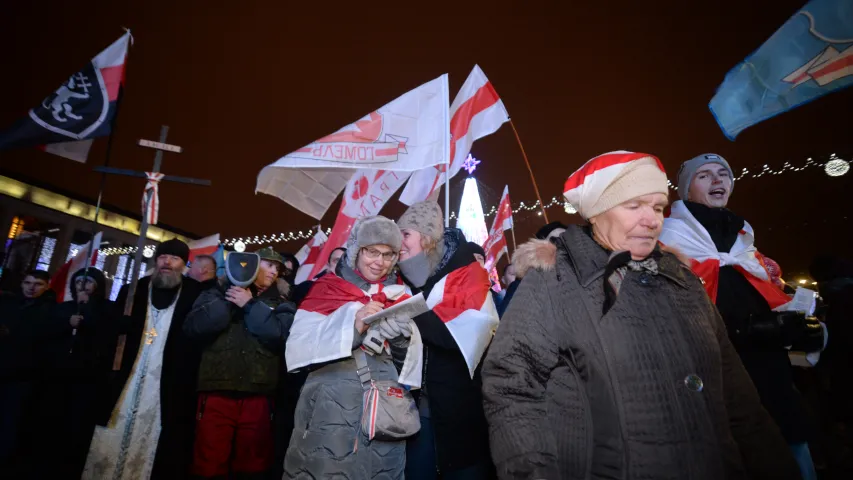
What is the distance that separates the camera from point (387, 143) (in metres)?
4.31

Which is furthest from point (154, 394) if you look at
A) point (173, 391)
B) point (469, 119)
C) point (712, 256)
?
point (712, 256)

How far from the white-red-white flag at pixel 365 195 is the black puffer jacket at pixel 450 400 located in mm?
2854

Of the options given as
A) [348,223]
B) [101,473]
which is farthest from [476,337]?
[101,473]

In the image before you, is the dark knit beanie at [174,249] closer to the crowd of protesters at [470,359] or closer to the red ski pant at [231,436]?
the crowd of protesters at [470,359]

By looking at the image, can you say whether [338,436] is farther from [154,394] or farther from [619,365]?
[154,394]

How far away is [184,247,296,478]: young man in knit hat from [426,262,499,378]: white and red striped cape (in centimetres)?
162

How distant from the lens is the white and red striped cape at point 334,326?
2.35 meters

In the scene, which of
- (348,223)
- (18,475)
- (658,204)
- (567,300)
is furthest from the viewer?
(348,223)

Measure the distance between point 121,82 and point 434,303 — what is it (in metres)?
5.03

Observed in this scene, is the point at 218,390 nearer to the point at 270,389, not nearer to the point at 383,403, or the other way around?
the point at 270,389

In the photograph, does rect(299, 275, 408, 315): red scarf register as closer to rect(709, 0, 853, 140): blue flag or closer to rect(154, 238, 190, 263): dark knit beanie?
rect(709, 0, 853, 140): blue flag

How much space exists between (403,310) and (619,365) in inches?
44.4

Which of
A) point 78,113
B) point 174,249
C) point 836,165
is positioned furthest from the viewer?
point 836,165

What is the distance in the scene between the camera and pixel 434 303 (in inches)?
106
